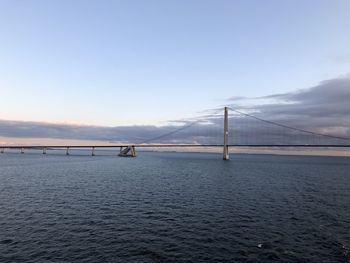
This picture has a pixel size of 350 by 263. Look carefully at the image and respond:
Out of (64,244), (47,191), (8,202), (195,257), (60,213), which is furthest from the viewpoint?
(47,191)

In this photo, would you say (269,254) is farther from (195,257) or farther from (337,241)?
(337,241)

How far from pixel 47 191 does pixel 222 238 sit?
36.1 m

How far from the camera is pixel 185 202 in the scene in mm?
39969

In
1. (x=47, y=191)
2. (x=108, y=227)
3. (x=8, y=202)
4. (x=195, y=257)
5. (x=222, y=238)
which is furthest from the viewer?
(x=47, y=191)

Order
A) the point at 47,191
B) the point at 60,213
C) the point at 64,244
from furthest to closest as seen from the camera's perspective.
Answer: the point at 47,191 < the point at 60,213 < the point at 64,244

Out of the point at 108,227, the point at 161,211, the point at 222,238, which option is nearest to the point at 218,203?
the point at 161,211

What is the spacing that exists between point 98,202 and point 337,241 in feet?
98.3

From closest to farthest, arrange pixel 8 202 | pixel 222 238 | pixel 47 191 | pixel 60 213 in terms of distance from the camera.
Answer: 1. pixel 222 238
2. pixel 60 213
3. pixel 8 202
4. pixel 47 191

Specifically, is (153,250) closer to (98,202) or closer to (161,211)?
(161,211)

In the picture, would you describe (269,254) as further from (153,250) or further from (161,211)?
(161,211)

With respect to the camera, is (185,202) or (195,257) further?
(185,202)

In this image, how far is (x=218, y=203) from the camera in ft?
130

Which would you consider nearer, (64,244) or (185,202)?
(64,244)

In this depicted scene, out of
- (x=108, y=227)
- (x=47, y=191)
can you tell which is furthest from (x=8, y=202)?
(x=108, y=227)
